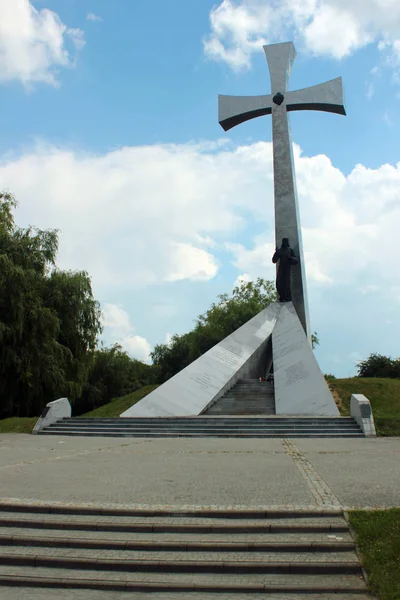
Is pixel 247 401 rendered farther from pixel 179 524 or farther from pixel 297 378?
pixel 179 524

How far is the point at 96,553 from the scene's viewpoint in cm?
377

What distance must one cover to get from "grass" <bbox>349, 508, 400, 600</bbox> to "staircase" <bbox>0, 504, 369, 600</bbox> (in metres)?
0.09

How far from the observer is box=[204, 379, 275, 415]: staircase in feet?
42.5

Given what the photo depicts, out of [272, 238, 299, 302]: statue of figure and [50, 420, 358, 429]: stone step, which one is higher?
[272, 238, 299, 302]: statue of figure

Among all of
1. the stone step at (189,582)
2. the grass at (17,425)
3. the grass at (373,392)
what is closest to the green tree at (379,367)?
the grass at (373,392)

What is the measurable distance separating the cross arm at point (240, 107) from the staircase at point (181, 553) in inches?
689

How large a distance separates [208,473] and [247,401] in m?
7.73

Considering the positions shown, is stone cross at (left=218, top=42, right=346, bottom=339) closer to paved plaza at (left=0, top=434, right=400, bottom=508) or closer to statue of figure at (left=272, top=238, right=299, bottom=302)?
statue of figure at (left=272, top=238, right=299, bottom=302)

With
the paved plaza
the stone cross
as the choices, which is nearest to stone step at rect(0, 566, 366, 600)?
the paved plaza

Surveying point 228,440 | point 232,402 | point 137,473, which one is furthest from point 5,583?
point 232,402

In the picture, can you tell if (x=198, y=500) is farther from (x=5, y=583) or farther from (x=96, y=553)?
(x=5, y=583)

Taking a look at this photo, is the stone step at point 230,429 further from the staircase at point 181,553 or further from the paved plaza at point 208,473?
the staircase at point 181,553

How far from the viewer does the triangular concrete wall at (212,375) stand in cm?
1219

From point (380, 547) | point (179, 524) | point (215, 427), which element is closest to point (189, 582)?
point (179, 524)
